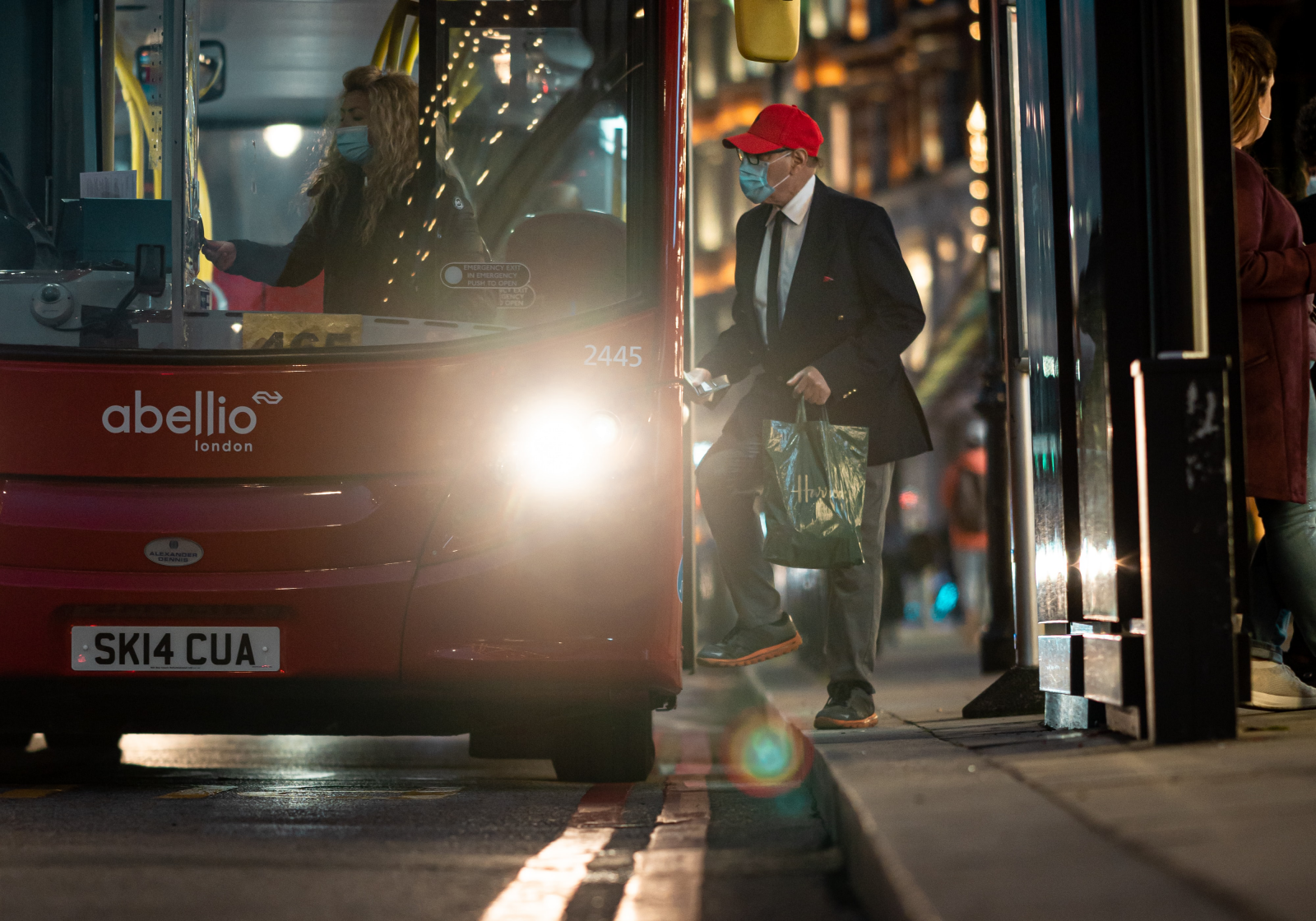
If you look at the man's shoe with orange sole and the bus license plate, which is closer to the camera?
the bus license plate

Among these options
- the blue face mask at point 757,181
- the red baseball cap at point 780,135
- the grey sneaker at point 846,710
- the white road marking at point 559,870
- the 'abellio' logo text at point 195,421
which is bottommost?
the white road marking at point 559,870

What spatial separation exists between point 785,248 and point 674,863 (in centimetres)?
273

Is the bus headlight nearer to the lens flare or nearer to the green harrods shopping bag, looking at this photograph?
the green harrods shopping bag

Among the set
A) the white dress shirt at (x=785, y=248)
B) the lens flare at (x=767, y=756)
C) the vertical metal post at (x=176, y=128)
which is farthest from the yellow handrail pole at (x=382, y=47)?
the lens flare at (x=767, y=756)

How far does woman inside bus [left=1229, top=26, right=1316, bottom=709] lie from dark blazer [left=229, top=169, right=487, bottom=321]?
7.49 ft

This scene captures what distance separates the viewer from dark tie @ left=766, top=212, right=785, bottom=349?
19.2 ft

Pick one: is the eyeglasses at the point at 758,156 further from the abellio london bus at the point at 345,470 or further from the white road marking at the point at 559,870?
the white road marking at the point at 559,870

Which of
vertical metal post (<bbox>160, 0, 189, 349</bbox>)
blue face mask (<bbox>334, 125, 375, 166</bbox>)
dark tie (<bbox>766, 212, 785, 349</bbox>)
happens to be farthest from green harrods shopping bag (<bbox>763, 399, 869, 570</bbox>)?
vertical metal post (<bbox>160, 0, 189, 349</bbox>)

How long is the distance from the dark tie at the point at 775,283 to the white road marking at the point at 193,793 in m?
2.36

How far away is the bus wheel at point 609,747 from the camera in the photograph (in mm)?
5188

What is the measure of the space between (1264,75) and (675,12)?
1854 mm

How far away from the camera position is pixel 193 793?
4938 millimetres

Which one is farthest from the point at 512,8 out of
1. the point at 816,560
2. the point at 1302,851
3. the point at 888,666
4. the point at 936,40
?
the point at 936,40

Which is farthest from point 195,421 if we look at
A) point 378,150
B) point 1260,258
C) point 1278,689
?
point 1278,689
